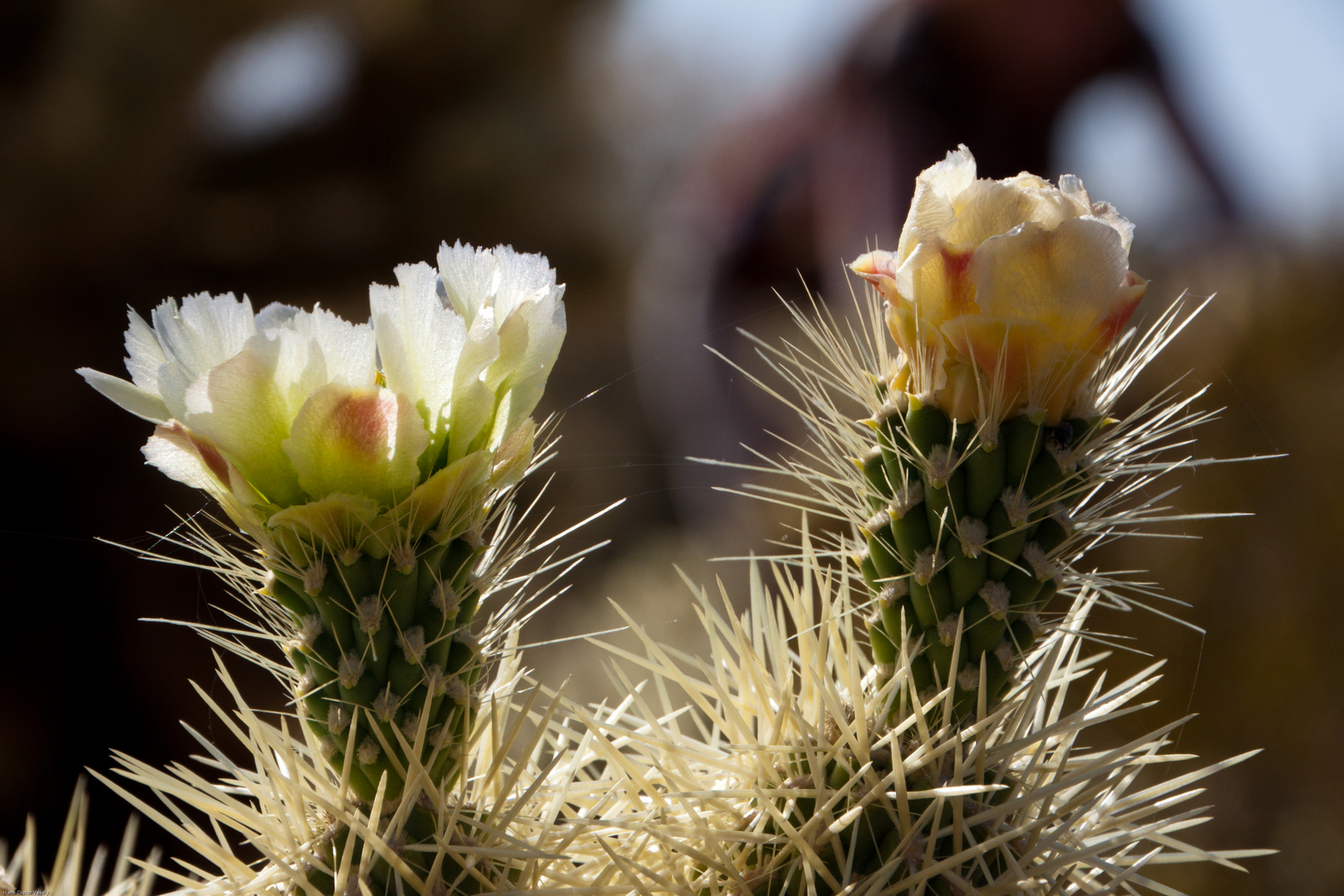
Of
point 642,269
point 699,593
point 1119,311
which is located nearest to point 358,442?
point 699,593

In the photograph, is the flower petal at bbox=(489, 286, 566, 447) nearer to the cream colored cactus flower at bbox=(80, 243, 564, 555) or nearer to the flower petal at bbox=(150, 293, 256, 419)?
the cream colored cactus flower at bbox=(80, 243, 564, 555)

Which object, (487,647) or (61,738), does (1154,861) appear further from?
(61,738)

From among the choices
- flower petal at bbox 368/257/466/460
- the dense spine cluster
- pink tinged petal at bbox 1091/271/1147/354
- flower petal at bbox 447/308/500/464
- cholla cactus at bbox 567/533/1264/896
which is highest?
flower petal at bbox 368/257/466/460

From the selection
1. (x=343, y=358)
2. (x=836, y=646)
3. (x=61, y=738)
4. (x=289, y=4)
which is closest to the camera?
(x=343, y=358)

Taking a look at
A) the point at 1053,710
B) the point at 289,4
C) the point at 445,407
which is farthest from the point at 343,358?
the point at 289,4

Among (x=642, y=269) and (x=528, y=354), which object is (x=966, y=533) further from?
(x=642, y=269)

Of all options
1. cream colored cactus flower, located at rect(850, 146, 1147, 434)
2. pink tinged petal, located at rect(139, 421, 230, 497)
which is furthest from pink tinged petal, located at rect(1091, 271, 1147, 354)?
pink tinged petal, located at rect(139, 421, 230, 497)
